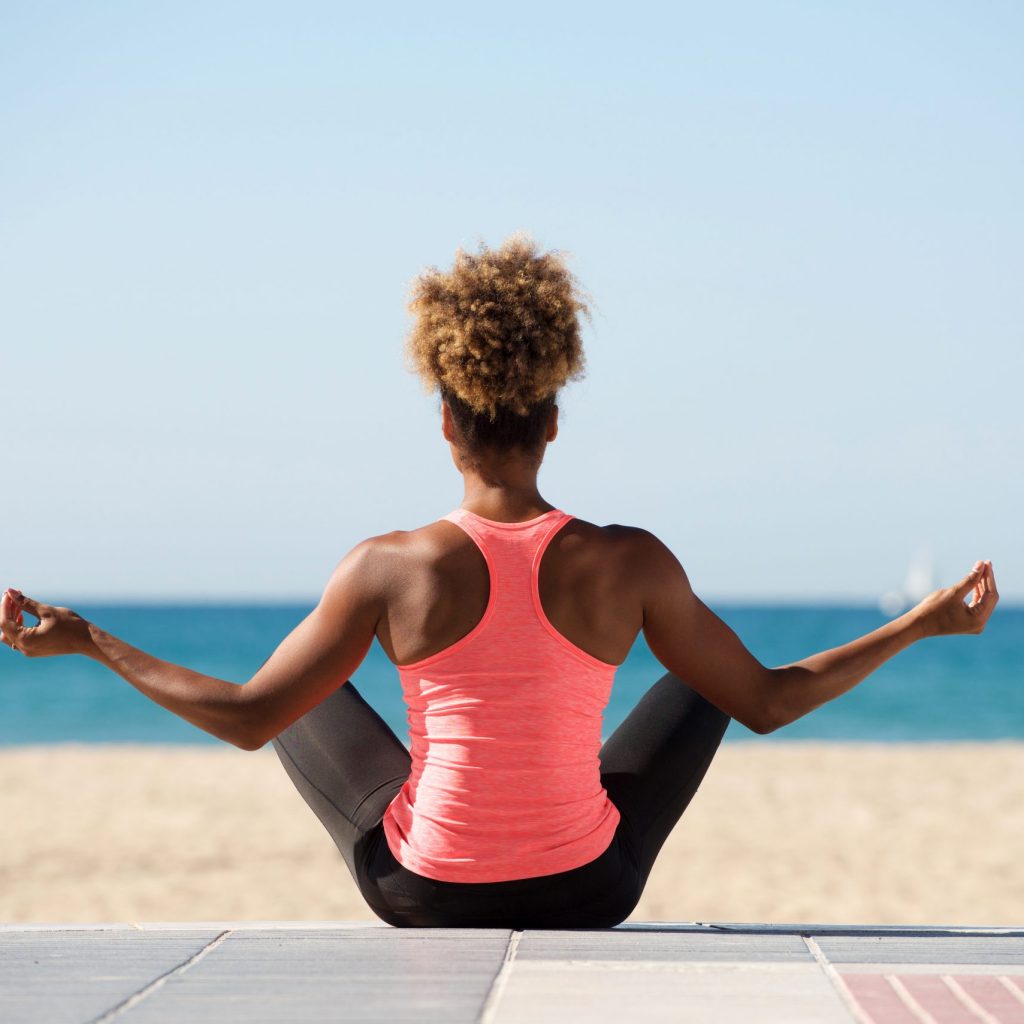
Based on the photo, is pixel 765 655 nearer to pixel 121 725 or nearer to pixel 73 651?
pixel 121 725

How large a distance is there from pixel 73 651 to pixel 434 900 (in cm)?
87

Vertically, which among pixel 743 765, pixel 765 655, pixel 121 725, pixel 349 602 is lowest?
pixel 765 655

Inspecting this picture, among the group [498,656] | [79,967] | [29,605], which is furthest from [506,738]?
[29,605]

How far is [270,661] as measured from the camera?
2807mm

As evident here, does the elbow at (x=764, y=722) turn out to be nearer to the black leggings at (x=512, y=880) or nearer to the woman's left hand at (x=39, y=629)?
the black leggings at (x=512, y=880)

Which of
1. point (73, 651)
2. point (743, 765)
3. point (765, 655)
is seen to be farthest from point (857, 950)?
point (765, 655)

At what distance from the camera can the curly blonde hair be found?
2887 mm

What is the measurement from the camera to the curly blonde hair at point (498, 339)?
2.89 meters

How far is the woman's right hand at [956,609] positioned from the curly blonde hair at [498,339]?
0.88m

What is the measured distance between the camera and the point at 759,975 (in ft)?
8.33

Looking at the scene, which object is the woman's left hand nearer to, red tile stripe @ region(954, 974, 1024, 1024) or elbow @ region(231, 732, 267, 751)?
elbow @ region(231, 732, 267, 751)

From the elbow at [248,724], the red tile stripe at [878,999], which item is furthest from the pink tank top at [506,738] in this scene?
the red tile stripe at [878,999]

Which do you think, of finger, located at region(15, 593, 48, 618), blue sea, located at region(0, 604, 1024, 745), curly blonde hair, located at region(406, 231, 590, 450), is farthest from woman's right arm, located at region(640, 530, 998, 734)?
blue sea, located at region(0, 604, 1024, 745)

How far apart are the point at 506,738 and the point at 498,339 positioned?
77 cm
